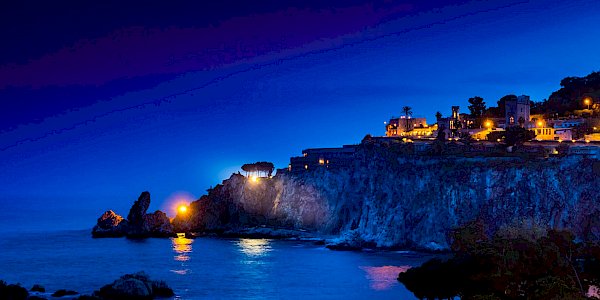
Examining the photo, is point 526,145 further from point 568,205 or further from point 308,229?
point 308,229

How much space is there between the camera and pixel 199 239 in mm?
123688

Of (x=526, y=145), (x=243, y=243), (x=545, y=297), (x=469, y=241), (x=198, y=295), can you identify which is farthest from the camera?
(x=243, y=243)

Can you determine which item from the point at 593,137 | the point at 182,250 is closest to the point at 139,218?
the point at 182,250

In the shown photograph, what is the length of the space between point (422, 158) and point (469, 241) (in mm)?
48130

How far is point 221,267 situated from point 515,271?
151ft

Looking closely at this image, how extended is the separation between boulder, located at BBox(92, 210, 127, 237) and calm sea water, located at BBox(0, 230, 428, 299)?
14.6m

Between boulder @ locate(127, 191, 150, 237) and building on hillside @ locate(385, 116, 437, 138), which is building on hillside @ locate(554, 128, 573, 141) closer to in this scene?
building on hillside @ locate(385, 116, 437, 138)

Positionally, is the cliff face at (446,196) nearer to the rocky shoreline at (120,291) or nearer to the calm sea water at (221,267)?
the calm sea water at (221,267)

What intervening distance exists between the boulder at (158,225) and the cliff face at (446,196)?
86.5ft

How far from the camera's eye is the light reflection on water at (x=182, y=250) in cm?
8362

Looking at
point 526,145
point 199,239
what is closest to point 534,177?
point 526,145

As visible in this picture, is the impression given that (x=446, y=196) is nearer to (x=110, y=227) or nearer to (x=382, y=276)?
(x=382, y=276)

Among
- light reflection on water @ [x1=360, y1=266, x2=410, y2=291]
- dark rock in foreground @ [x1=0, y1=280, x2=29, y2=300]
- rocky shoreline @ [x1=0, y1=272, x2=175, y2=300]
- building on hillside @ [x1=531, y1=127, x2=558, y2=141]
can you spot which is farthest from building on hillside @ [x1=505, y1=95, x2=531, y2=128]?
dark rock in foreground @ [x1=0, y1=280, x2=29, y2=300]

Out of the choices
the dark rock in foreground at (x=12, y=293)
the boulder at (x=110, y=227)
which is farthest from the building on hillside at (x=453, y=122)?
the dark rock in foreground at (x=12, y=293)
